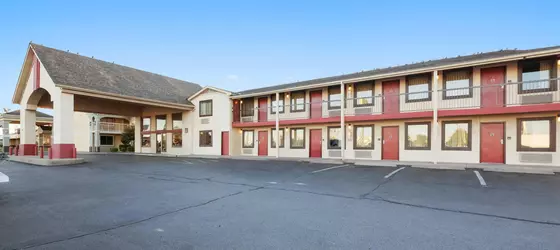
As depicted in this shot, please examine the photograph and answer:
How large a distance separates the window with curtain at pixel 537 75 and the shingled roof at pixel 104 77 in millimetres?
22772

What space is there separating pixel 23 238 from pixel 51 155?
583 inches

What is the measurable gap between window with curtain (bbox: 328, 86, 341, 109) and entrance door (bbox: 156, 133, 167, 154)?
17.2 m

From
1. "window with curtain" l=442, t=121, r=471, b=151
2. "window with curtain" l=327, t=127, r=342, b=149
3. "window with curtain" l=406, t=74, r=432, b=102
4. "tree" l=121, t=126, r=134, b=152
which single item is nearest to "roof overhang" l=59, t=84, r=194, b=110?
"window with curtain" l=327, t=127, r=342, b=149

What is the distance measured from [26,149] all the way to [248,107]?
16.6 m

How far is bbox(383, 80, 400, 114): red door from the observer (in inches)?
614

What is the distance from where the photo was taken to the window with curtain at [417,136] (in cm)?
1480

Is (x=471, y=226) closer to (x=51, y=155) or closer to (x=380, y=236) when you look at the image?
(x=380, y=236)

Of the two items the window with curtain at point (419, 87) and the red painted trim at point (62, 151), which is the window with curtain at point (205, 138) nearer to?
the red painted trim at point (62, 151)

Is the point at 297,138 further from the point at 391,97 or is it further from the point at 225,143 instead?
the point at 391,97

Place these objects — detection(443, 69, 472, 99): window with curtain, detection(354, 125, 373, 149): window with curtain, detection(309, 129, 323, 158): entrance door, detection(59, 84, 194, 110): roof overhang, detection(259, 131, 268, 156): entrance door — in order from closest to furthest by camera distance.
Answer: detection(443, 69, 472, 99): window with curtain, detection(59, 84, 194, 110): roof overhang, detection(354, 125, 373, 149): window with curtain, detection(309, 129, 323, 158): entrance door, detection(259, 131, 268, 156): entrance door

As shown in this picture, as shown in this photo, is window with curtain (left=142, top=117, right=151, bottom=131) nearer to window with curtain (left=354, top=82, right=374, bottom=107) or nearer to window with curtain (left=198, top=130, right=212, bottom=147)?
window with curtain (left=198, top=130, right=212, bottom=147)

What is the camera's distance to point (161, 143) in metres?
26.1

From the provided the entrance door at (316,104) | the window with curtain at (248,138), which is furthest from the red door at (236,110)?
the entrance door at (316,104)

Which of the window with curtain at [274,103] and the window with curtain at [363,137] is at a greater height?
the window with curtain at [274,103]
